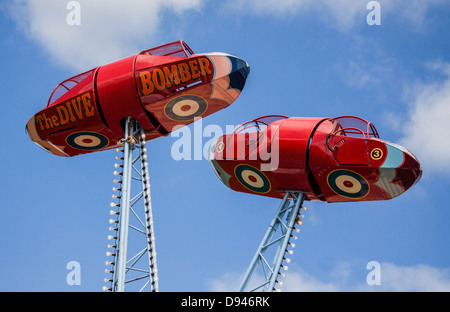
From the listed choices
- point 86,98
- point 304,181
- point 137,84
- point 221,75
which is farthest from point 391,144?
point 86,98

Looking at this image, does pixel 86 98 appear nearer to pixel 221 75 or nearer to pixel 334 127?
pixel 221 75

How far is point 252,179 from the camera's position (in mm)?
27656

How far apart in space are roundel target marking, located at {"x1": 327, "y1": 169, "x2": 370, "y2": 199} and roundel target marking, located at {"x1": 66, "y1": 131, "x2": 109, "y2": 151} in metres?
8.41

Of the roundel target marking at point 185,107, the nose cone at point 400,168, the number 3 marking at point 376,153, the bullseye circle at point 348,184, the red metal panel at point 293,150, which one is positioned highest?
the roundel target marking at point 185,107

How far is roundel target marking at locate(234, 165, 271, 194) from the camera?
27.2m

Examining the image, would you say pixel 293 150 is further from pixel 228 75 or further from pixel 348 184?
pixel 228 75

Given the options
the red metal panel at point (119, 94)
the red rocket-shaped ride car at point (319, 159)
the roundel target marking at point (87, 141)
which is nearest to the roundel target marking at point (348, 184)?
the red rocket-shaped ride car at point (319, 159)

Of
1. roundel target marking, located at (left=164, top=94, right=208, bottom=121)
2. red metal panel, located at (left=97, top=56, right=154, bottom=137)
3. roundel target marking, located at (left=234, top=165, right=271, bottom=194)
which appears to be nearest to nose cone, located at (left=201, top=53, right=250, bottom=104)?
roundel target marking, located at (left=164, top=94, right=208, bottom=121)

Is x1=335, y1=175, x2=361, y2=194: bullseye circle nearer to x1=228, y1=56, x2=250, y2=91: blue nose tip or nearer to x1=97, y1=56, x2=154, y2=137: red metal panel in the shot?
x1=228, y1=56, x2=250, y2=91: blue nose tip

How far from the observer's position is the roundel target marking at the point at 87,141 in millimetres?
27000

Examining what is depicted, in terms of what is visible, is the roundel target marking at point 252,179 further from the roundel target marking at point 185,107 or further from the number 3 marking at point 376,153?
the number 3 marking at point 376,153

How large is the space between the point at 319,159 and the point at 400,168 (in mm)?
2743

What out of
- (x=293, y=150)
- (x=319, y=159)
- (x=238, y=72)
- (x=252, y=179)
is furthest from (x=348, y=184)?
(x=238, y=72)
